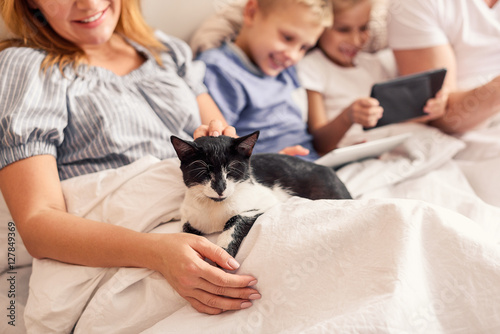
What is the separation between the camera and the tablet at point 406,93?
114 cm

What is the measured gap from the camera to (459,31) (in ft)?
4.28

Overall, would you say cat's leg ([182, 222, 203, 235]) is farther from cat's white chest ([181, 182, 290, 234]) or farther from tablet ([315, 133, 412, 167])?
tablet ([315, 133, 412, 167])

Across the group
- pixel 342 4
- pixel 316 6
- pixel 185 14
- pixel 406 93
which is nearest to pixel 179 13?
pixel 185 14

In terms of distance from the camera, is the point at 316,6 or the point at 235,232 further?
the point at 316,6

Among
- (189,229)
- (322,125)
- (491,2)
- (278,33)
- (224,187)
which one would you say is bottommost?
(322,125)

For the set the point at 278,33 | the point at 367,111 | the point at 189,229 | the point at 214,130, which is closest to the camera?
the point at 189,229

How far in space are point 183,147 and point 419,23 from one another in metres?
1.05

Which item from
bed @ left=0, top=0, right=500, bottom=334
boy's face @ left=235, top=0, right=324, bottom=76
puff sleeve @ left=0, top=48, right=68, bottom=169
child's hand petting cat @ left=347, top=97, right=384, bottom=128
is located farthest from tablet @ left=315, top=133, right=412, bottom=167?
puff sleeve @ left=0, top=48, right=68, bottom=169

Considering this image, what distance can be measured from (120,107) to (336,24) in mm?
967

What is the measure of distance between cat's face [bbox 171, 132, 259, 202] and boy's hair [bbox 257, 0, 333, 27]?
0.77 meters

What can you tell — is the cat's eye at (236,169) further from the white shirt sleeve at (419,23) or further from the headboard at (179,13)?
the white shirt sleeve at (419,23)

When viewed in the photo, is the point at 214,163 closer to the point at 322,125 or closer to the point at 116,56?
the point at 116,56

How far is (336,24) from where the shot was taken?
145 centimetres

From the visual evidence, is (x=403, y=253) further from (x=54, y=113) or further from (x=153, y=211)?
(x=54, y=113)
